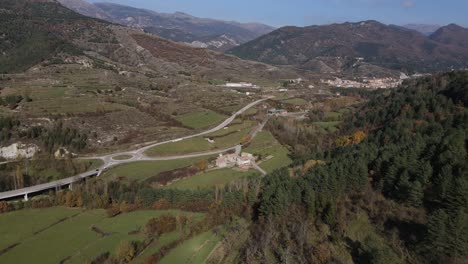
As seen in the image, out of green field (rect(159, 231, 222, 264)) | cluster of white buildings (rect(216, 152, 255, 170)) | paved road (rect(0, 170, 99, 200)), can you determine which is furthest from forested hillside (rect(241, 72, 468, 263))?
paved road (rect(0, 170, 99, 200))

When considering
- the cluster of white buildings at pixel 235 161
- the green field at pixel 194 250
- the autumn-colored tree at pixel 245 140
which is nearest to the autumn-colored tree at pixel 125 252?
the green field at pixel 194 250

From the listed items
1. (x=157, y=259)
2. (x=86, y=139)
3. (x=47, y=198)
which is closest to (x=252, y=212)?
(x=157, y=259)

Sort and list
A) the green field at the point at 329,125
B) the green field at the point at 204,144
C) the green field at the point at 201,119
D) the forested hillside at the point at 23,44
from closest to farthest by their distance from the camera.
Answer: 1. the green field at the point at 204,144
2. the green field at the point at 329,125
3. the green field at the point at 201,119
4. the forested hillside at the point at 23,44

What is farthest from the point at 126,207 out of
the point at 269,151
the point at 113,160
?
the point at 269,151

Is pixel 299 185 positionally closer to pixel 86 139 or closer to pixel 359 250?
pixel 359 250

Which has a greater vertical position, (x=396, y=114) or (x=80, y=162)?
(x=396, y=114)

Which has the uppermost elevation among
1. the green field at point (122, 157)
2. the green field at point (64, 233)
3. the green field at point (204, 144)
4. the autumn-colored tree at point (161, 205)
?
the green field at point (204, 144)

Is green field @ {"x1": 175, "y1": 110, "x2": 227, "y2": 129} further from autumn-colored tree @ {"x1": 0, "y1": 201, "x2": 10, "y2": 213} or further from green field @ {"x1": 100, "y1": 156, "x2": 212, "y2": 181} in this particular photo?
autumn-colored tree @ {"x1": 0, "y1": 201, "x2": 10, "y2": 213}

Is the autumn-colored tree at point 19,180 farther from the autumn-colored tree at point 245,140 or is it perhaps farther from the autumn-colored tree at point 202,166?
the autumn-colored tree at point 245,140
